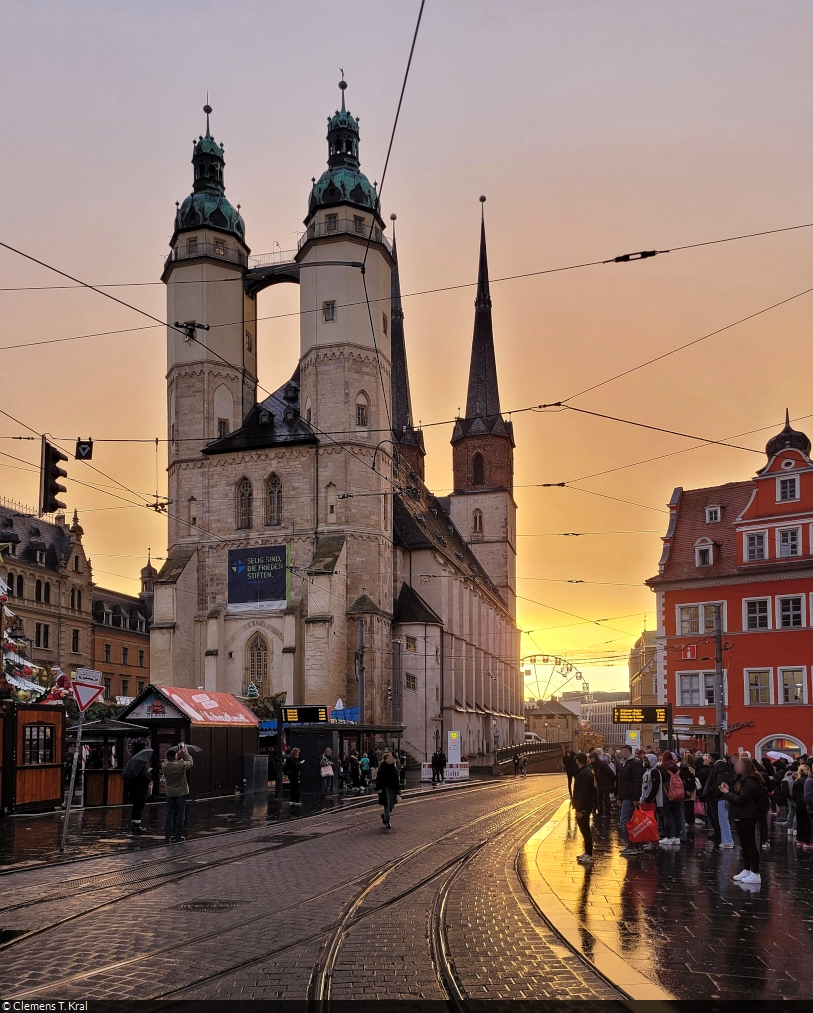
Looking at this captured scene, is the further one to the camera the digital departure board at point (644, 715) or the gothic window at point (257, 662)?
the gothic window at point (257, 662)

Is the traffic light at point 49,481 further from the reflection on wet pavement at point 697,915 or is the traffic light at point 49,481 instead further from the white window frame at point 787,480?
the white window frame at point 787,480

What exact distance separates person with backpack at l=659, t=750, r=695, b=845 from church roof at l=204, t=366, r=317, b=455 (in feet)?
125

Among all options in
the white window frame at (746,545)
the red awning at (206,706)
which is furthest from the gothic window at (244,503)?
the white window frame at (746,545)

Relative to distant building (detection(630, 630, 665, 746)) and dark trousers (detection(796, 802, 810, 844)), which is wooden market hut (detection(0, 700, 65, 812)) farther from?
distant building (detection(630, 630, 665, 746))

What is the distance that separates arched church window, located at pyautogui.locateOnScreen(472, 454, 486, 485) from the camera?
316ft

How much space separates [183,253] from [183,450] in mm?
10593

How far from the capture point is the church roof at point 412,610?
2280 inches

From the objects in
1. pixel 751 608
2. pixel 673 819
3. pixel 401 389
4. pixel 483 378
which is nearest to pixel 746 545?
pixel 751 608

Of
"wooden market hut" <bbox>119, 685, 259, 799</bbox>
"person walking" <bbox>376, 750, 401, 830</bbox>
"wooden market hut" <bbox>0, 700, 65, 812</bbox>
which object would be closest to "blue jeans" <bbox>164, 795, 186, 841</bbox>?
"person walking" <bbox>376, 750, 401, 830</bbox>

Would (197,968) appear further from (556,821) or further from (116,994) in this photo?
(556,821)

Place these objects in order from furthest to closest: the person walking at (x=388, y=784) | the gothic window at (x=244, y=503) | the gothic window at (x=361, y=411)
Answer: the gothic window at (x=244, y=503)
the gothic window at (x=361, y=411)
the person walking at (x=388, y=784)

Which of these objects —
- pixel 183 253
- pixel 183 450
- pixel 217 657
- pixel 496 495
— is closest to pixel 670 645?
pixel 217 657

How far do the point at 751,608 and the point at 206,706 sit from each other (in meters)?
23.2

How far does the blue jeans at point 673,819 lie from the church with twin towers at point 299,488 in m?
32.4
